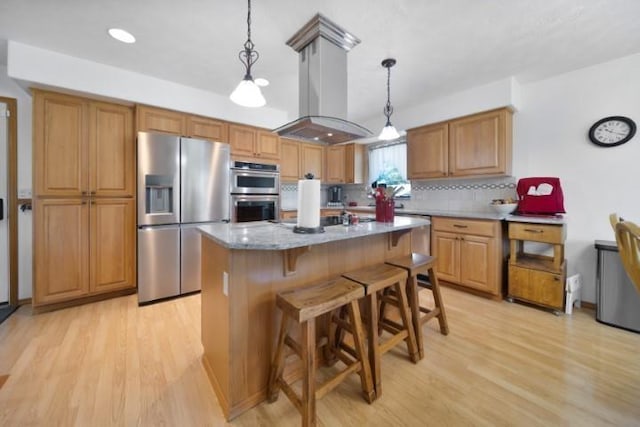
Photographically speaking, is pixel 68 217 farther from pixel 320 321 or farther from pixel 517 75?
pixel 517 75

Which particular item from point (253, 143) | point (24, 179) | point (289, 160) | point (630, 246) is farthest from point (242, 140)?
point (630, 246)

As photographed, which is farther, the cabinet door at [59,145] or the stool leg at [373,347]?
the cabinet door at [59,145]

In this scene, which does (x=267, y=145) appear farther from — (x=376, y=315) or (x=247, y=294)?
(x=376, y=315)

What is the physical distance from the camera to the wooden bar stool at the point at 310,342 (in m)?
1.21

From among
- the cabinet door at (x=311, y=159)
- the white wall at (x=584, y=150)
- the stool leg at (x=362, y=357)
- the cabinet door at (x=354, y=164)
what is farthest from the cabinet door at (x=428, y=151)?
the stool leg at (x=362, y=357)

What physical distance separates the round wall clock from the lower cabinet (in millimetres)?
4925

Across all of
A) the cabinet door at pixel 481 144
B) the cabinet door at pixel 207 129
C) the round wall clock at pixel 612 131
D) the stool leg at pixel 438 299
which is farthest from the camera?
the cabinet door at pixel 207 129

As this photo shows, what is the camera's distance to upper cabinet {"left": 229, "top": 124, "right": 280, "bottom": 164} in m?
3.51

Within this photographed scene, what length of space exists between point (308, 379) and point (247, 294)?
0.51 m

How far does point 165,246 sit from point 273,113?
240 centimetres

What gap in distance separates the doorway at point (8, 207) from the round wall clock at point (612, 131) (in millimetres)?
5847

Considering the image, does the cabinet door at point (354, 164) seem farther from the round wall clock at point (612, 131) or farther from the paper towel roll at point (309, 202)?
the paper towel roll at point (309, 202)

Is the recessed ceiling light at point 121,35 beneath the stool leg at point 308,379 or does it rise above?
above

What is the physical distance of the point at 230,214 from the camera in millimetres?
3256
